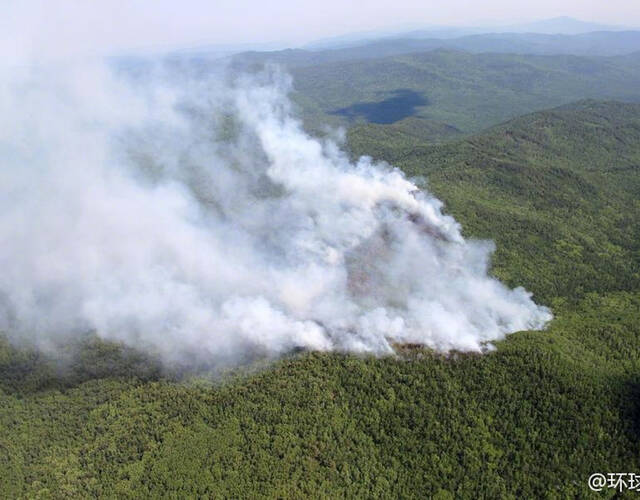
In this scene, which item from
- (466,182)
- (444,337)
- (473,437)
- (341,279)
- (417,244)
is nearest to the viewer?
(473,437)

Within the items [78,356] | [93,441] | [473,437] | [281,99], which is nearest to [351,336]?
[473,437]

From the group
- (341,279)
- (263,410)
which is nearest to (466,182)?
(341,279)

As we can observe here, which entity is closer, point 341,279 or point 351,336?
point 351,336

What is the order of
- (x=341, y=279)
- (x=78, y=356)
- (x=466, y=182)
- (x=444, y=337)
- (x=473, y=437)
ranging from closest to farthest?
(x=473, y=437) → (x=444, y=337) → (x=78, y=356) → (x=341, y=279) → (x=466, y=182)

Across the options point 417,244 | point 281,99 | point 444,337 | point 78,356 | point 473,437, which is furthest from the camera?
point 281,99

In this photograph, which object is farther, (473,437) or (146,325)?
(146,325)

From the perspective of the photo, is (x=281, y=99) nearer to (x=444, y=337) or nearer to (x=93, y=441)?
(x=444, y=337)

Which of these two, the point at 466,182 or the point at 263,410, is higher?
the point at 466,182

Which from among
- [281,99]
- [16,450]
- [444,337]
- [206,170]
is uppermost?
[281,99]

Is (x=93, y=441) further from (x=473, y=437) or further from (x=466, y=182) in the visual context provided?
(x=466, y=182)
